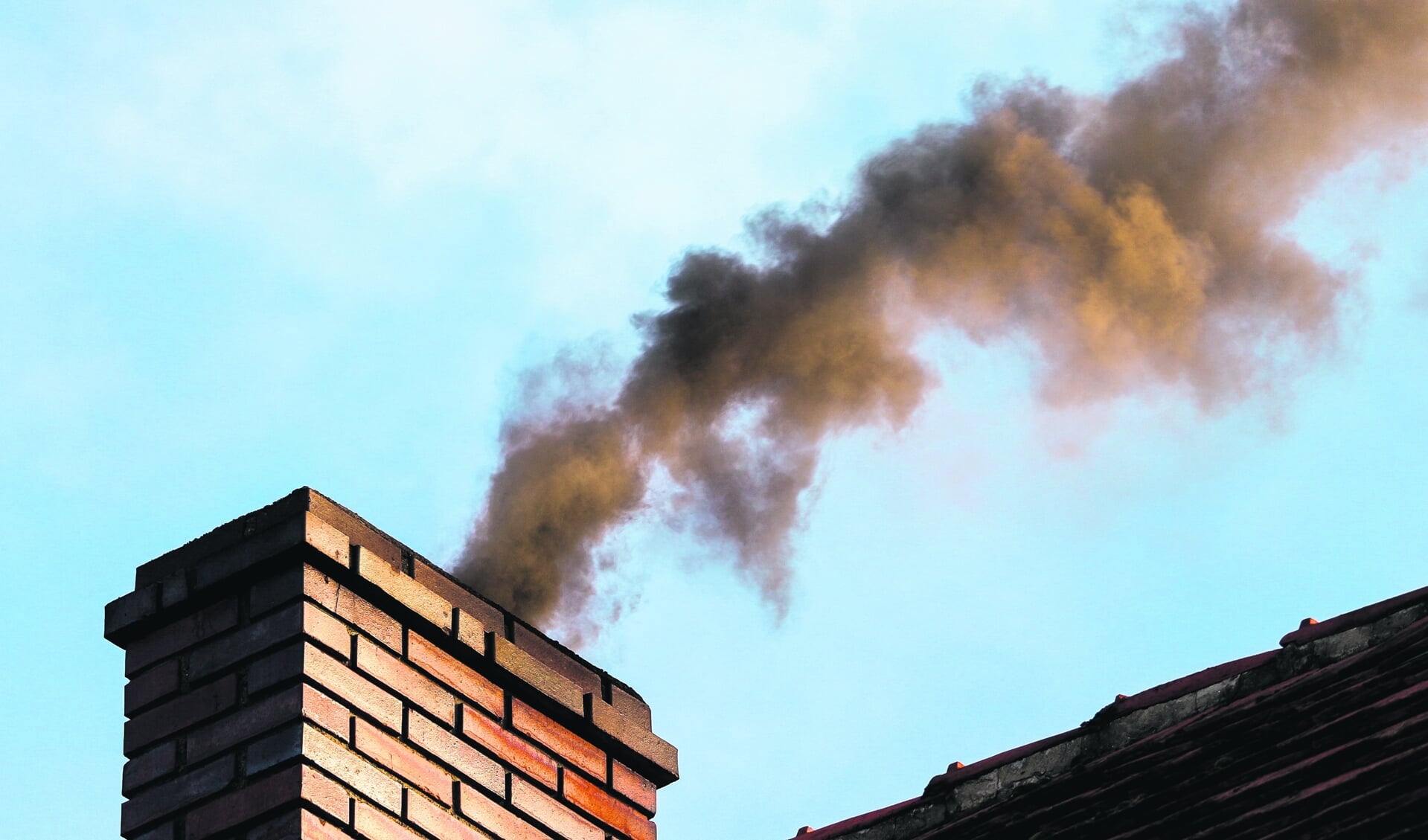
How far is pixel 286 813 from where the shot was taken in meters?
4.69

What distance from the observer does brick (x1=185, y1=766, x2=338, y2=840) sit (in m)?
4.70

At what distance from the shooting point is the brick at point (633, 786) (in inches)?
231

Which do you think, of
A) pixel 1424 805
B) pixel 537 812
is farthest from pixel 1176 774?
pixel 537 812

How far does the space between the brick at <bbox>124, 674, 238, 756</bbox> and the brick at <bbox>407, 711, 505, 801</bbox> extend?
0.48 metres

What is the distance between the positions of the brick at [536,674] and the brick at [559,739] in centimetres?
7

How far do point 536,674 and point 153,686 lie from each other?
41.8 inches

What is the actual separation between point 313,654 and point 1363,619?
273 cm

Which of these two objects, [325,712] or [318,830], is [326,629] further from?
[318,830]

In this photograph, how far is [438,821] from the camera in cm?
512

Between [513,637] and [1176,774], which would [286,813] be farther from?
[1176,774]

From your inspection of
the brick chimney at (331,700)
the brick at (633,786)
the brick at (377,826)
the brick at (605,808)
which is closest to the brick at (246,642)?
the brick chimney at (331,700)

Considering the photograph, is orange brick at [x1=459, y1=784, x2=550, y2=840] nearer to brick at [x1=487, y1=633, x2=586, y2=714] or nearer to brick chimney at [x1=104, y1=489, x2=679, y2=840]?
brick chimney at [x1=104, y1=489, x2=679, y2=840]

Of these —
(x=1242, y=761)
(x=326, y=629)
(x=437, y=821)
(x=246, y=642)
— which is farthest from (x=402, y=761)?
(x=1242, y=761)

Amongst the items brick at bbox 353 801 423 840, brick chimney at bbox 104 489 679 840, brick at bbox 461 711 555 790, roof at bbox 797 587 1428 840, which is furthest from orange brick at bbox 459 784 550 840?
roof at bbox 797 587 1428 840
